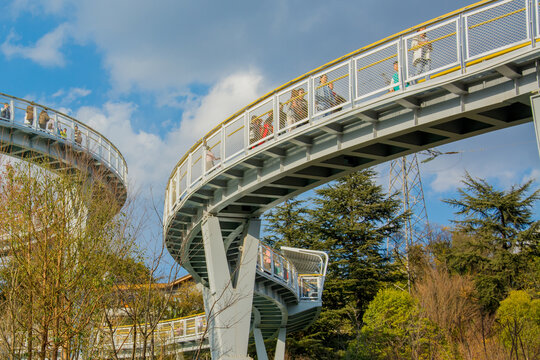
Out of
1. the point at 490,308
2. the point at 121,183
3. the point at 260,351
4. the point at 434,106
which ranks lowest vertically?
the point at 260,351

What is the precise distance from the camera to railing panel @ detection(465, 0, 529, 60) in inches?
399

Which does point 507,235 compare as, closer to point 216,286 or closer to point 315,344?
point 315,344

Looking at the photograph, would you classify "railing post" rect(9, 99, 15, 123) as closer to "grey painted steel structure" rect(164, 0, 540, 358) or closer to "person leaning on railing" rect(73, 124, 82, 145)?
"person leaning on railing" rect(73, 124, 82, 145)

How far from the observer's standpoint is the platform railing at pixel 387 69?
10352 millimetres

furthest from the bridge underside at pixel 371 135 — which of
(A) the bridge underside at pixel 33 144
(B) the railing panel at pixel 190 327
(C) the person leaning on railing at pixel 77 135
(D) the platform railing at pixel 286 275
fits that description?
(B) the railing panel at pixel 190 327

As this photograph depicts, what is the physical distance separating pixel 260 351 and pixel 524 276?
52.3 ft

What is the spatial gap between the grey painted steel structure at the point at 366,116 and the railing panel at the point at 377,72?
24 millimetres

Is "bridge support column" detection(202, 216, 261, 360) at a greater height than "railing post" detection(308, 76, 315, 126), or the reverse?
"railing post" detection(308, 76, 315, 126)

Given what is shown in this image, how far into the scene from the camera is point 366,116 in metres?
12.4

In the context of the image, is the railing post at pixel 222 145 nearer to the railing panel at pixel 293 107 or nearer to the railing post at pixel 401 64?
the railing panel at pixel 293 107

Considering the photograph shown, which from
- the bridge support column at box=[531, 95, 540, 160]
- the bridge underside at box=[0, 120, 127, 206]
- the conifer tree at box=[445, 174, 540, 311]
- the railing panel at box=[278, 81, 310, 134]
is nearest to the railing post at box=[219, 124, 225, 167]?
the railing panel at box=[278, 81, 310, 134]

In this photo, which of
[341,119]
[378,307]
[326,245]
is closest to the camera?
[341,119]

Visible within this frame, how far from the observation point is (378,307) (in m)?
31.3

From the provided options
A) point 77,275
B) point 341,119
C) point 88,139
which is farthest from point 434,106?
point 88,139
